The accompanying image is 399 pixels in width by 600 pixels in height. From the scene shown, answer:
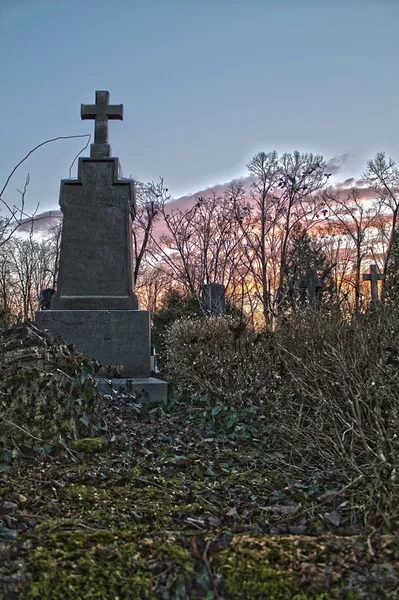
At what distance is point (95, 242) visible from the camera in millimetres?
7621

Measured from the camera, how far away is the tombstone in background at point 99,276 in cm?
716

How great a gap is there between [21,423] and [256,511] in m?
1.95

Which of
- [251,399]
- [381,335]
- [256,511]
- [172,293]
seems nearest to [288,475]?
[256,511]

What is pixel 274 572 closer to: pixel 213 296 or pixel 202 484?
pixel 202 484

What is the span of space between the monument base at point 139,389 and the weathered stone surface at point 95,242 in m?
1.28

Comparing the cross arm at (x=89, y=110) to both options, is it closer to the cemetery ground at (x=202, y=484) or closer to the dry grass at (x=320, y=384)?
the dry grass at (x=320, y=384)

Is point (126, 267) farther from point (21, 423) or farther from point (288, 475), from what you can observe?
point (288, 475)

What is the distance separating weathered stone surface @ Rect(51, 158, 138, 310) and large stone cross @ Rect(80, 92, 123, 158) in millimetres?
608

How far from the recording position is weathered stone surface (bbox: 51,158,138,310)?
295 inches

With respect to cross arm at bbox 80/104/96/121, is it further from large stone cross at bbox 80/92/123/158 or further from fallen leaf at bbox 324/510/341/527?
fallen leaf at bbox 324/510/341/527

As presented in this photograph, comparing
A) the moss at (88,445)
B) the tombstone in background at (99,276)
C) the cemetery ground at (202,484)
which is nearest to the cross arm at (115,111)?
Answer: the tombstone in background at (99,276)

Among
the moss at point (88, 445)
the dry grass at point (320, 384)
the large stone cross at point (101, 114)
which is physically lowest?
the moss at point (88, 445)

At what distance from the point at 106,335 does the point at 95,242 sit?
137cm

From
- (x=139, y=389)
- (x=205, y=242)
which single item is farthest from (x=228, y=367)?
(x=205, y=242)
